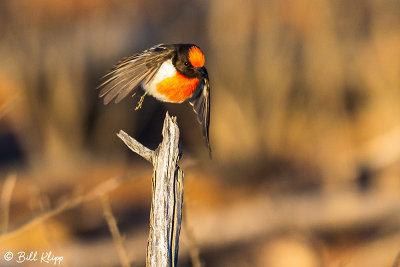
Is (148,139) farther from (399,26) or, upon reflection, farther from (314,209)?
(399,26)

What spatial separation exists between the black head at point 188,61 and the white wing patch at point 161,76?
26 millimetres

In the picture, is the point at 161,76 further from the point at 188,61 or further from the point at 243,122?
the point at 243,122

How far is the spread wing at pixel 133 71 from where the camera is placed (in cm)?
244

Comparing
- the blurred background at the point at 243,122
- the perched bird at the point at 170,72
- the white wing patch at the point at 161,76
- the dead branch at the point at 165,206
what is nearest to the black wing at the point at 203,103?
the perched bird at the point at 170,72

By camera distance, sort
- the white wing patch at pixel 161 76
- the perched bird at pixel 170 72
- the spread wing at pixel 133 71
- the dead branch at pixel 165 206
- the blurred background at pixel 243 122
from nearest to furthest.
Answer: the dead branch at pixel 165 206, the spread wing at pixel 133 71, the perched bird at pixel 170 72, the white wing patch at pixel 161 76, the blurred background at pixel 243 122

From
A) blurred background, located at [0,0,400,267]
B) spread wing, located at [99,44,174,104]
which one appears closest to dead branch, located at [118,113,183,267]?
spread wing, located at [99,44,174,104]

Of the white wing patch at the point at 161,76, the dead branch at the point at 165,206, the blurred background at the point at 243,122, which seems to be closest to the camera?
the dead branch at the point at 165,206

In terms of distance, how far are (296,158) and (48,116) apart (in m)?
2.88

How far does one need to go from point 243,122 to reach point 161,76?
4.14m

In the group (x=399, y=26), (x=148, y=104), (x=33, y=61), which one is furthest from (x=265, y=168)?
(x=33, y=61)

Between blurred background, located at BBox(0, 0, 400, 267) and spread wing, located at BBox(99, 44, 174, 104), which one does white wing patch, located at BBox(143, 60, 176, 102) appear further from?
blurred background, located at BBox(0, 0, 400, 267)

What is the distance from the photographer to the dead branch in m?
2.07

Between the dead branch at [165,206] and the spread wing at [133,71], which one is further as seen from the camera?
the spread wing at [133,71]

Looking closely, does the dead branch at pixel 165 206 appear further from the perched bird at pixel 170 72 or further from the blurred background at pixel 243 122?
the blurred background at pixel 243 122
